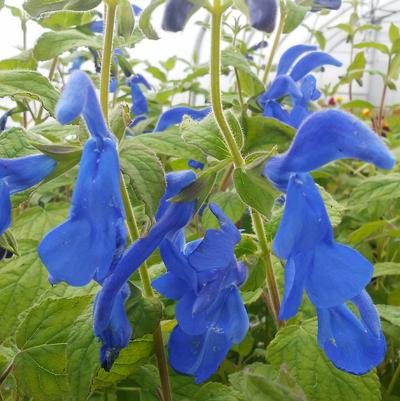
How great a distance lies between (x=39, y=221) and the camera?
1.03m

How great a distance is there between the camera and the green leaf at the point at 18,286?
2.27ft

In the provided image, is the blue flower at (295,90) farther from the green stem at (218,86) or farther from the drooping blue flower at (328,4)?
the green stem at (218,86)

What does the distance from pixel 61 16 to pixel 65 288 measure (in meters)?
0.57

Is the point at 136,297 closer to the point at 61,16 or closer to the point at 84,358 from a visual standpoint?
the point at 84,358

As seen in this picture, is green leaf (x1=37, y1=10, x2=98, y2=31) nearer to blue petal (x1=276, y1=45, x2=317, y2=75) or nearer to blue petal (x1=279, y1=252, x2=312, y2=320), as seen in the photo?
blue petal (x1=276, y1=45, x2=317, y2=75)

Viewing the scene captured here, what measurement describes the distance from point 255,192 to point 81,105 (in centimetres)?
18

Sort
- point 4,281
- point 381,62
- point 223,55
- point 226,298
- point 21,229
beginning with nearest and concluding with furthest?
point 226,298 < point 4,281 < point 223,55 < point 21,229 < point 381,62

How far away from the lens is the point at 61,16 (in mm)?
1104

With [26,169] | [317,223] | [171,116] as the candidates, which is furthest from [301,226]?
[171,116]

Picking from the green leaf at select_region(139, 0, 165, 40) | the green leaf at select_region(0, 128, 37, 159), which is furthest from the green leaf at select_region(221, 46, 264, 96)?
the green leaf at select_region(0, 128, 37, 159)

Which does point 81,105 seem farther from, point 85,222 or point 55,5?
point 55,5

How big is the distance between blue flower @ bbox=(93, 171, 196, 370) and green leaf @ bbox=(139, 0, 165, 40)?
0.52 ft

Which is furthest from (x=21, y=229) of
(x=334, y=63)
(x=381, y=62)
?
(x=381, y=62)

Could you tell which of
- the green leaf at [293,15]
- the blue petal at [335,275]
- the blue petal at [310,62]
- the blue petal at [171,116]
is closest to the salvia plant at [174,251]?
the blue petal at [335,275]
